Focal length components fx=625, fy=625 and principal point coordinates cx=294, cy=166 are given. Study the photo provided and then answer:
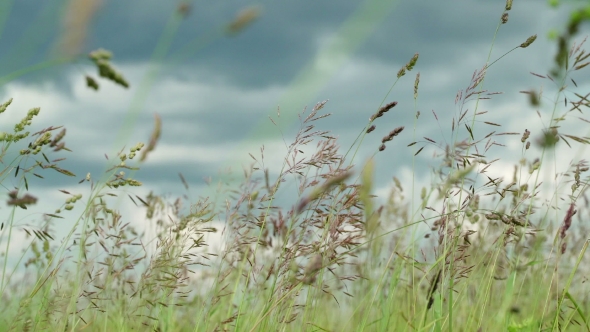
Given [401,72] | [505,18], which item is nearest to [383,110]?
[401,72]

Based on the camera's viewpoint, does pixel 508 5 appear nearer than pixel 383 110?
No

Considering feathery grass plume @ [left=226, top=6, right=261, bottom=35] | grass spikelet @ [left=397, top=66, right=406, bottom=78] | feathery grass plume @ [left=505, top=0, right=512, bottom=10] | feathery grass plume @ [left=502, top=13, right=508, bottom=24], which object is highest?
feathery grass plume @ [left=505, top=0, right=512, bottom=10]

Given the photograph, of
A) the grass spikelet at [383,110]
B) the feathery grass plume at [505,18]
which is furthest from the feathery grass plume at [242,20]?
the feathery grass plume at [505,18]

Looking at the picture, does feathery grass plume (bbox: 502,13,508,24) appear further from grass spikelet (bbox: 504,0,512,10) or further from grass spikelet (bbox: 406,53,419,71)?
grass spikelet (bbox: 406,53,419,71)

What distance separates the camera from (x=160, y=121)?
200 cm

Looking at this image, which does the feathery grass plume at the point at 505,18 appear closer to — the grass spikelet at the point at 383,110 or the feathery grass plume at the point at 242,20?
the grass spikelet at the point at 383,110

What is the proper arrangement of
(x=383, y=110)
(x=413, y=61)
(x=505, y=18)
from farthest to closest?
1. (x=505, y=18)
2. (x=413, y=61)
3. (x=383, y=110)

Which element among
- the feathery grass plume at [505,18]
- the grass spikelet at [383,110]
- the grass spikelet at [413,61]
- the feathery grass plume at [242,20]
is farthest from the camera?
the feathery grass plume at [505,18]

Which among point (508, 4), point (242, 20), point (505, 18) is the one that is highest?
point (508, 4)

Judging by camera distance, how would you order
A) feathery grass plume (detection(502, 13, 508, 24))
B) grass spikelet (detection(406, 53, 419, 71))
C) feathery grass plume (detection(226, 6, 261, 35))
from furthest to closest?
1. feathery grass plume (detection(502, 13, 508, 24))
2. grass spikelet (detection(406, 53, 419, 71))
3. feathery grass plume (detection(226, 6, 261, 35))

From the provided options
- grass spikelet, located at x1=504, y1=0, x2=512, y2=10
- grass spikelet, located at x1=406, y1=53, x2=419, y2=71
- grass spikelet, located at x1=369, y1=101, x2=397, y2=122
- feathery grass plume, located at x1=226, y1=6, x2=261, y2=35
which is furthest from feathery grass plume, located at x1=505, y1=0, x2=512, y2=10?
feathery grass plume, located at x1=226, y1=6, x2=261, y2=35

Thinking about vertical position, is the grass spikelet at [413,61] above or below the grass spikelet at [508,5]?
below

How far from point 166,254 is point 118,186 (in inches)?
16.8

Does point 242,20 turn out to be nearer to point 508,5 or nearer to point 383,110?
point 383,110
